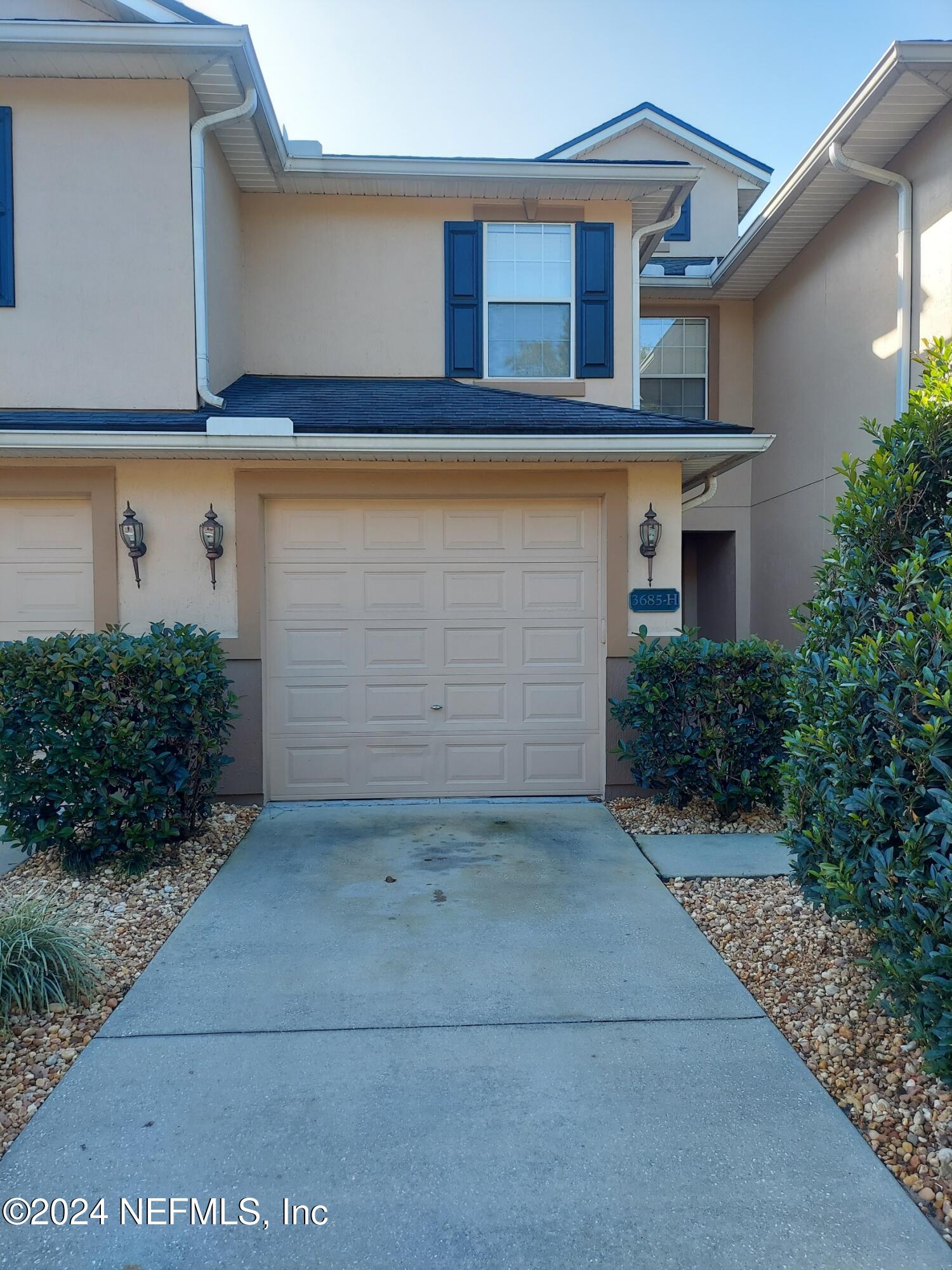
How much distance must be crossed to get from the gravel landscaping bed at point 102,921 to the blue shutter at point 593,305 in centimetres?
508

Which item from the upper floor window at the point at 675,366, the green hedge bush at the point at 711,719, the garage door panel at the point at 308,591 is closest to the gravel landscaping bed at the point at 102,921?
the garage door panel at the point at 308,591

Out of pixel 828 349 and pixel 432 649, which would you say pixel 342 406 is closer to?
pixel 432 649

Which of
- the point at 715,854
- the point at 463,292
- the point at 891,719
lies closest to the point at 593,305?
the point at 463,292

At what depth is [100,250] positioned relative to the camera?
248 inches

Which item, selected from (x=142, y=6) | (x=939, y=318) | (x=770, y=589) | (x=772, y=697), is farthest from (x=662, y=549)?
(x=142, y=6)

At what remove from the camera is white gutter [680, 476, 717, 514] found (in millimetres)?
7285

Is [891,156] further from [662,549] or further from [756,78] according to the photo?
[662,549]

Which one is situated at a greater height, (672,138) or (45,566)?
(672,138)

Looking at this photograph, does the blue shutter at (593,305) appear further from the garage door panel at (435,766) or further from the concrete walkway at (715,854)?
the concrete walkway at (715,854)

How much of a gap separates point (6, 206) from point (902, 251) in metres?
7.69

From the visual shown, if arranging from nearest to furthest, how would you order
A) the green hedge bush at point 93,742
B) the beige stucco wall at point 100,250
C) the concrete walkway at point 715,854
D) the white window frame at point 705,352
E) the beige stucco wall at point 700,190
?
the green hedge bush at point 93,742
the concrete walkway at point 715,854
the beige stucco wall at point 100,250
the white window frame at point 705,352
the beige stucco wall at point 700,190

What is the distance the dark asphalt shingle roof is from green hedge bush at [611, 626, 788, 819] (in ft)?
5.70

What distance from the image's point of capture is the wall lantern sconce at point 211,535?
618 centimetres

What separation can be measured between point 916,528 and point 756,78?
8.70m
